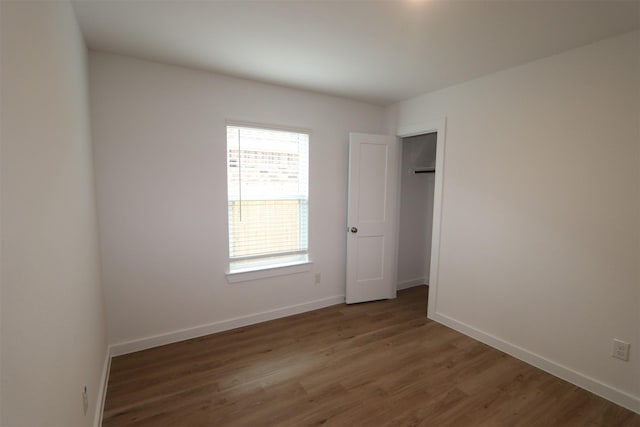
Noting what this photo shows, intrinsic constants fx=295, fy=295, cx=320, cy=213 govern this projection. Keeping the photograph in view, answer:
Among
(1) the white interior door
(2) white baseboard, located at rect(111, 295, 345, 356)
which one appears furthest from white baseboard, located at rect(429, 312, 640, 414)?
(2) white baseboard, located at rect(111, 295, 345, 356)

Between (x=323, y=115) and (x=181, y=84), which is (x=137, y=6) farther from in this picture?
(x=323, y=115)

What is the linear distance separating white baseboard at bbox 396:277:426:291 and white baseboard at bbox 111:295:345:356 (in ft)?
3.45

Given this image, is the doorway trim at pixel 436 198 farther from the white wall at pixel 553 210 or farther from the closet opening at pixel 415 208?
the closet opening at pixel 415 208

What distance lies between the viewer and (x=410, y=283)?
173 inches

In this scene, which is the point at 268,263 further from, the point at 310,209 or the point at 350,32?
the point at 350,32

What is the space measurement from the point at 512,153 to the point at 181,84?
9.66 ft

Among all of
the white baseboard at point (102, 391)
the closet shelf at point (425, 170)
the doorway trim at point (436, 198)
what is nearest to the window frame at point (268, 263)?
the white baseboard at point (102, 391)

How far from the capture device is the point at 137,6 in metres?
1.73

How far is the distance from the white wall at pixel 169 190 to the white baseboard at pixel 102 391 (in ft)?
0.60

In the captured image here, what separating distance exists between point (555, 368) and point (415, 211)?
2.41m

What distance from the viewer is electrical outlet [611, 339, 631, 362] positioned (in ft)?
6.54

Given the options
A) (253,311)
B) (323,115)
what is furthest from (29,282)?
(323,115)

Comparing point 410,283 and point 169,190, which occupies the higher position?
point 169,190

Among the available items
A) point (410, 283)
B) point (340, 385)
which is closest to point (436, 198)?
point (410, 283)
